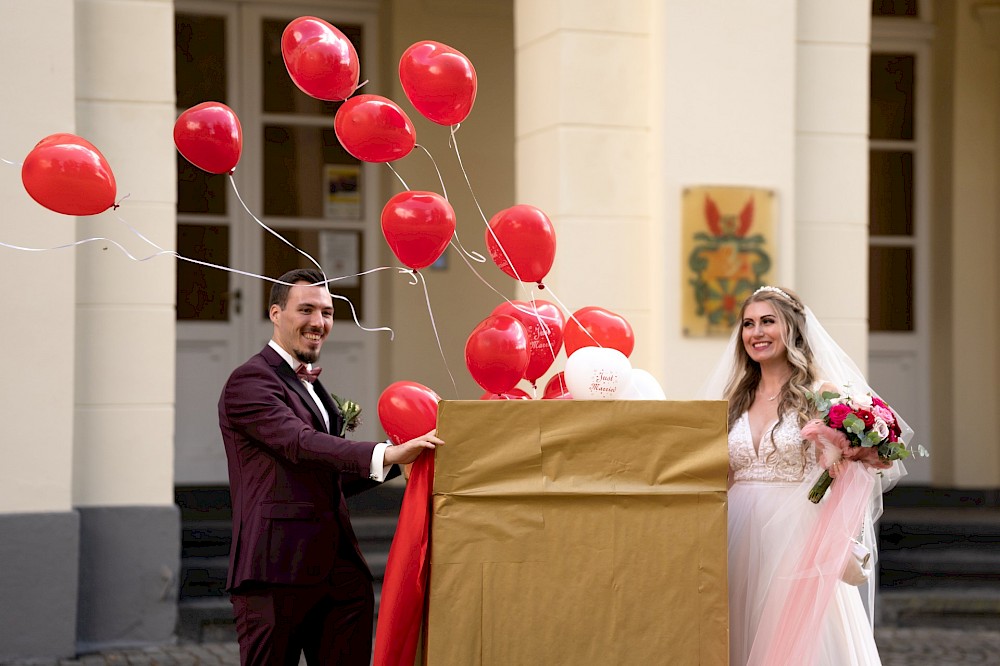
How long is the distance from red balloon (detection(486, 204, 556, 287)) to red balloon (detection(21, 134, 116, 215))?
1.15 meters

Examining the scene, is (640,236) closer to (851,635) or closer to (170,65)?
(170,65)

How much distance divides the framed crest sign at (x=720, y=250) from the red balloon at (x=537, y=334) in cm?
262

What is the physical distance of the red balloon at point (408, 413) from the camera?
3373 millimetres

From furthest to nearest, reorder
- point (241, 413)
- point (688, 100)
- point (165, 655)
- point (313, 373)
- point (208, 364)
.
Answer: point (208, 364) < point (688, 100) < point (165, 655) < point (313, 373) < point (241, 413)

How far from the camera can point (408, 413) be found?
133 inches

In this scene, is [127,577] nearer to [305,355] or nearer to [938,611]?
[305,355]

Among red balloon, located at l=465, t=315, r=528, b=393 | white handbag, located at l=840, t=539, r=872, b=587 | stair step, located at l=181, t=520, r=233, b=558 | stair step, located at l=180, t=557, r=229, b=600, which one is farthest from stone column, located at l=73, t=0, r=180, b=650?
white handbag, located at l=840, t=539, r=872, b=587

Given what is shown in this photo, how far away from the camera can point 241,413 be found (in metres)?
3.36

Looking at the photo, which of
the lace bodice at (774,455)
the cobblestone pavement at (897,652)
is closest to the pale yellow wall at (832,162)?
the cobblestone pavement at (897,652)

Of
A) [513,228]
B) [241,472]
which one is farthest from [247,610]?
[513,228]

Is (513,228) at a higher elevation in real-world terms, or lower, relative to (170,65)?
lower

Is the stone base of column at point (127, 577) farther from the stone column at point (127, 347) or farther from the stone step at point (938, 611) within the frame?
the stone step at point (938, 611)

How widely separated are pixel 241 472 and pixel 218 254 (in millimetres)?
5174

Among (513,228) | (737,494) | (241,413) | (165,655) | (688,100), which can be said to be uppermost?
(688,100)
